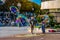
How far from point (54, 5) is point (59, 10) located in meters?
1.32

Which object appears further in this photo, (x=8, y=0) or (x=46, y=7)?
(x=8, y=0)

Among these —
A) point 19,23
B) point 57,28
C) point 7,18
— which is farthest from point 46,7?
point 7,18

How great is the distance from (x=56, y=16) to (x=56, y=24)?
114cm

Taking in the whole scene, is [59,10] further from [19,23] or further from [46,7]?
[19,23]

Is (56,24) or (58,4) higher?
(58,4)

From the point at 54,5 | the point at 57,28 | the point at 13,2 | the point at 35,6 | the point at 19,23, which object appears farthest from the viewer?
the point at 35,6

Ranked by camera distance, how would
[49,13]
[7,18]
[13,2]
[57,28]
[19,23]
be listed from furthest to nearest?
[13,2] → [7,18] → [19,23] → [49,13] → [57,28]

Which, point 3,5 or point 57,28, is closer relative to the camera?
point 57,28

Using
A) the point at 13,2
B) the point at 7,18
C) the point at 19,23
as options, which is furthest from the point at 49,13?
the point at 13,2

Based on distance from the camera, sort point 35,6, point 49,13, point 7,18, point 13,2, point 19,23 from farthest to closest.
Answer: point 35,6 < point 13,2 < point 7,18 < point 19,23 < point 49,13

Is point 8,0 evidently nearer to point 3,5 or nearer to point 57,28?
point 3,5

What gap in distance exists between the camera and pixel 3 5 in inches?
2473

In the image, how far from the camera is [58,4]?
2961 cm

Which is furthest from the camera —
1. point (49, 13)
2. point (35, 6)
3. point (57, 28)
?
point (35, 6)
